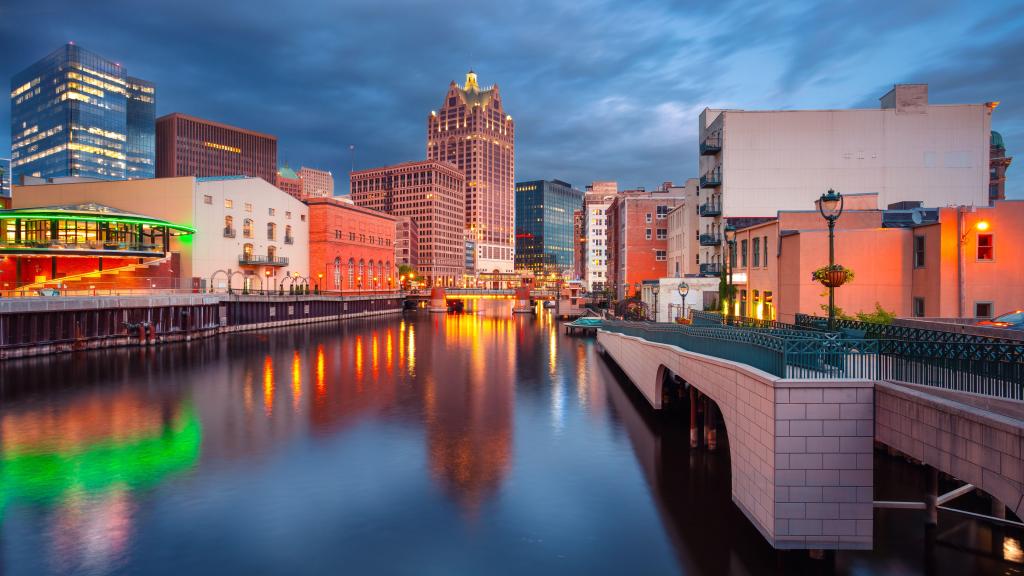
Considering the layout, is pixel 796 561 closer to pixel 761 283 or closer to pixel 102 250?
pixel 761 283

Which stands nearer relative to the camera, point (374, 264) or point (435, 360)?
point (435, 360)

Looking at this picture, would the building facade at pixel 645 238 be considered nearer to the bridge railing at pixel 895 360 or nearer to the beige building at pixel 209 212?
the beige building at pixel 209 212

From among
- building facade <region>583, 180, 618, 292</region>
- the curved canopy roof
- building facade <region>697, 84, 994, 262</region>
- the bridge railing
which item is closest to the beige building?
the curved canopy roof

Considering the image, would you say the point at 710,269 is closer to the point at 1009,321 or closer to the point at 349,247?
the point at 1009,321

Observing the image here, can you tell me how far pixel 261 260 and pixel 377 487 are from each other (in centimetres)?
7903

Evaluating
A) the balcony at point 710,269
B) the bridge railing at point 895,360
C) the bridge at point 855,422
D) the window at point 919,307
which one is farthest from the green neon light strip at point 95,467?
the balcony at point 710,269

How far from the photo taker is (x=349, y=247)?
118750 millimetres

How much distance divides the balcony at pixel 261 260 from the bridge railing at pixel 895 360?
3394 inches

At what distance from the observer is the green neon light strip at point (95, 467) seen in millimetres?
20391

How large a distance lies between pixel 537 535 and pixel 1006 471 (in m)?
11.8

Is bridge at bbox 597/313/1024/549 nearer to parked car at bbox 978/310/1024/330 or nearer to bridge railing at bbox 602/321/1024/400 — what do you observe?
bridge railing at bbox 602/321/1024/400

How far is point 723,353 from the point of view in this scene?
62.5 ft

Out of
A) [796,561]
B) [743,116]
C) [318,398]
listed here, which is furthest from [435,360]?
[796,561]

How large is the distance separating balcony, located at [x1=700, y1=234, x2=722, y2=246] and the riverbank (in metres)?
57.6
